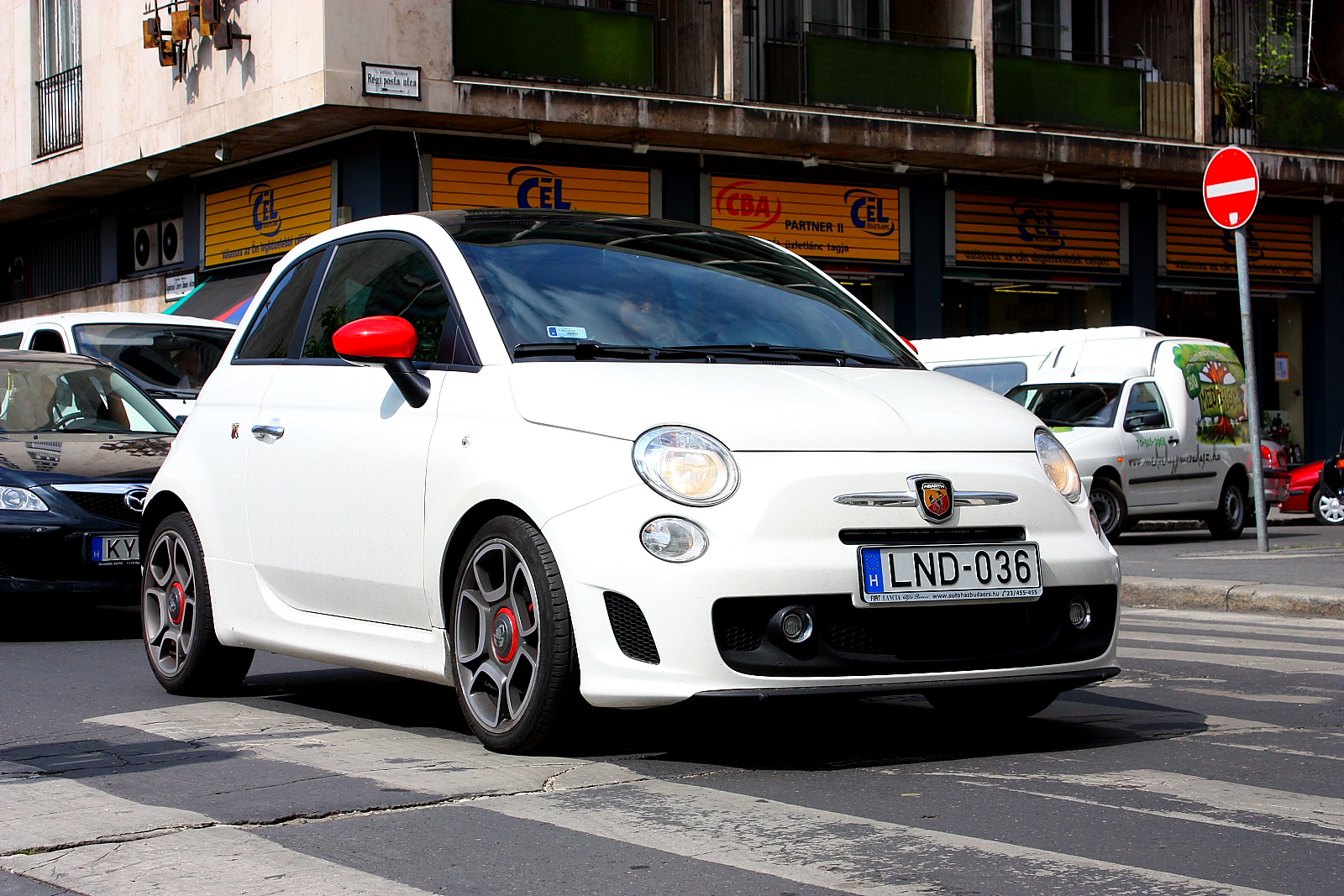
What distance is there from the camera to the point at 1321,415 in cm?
2853

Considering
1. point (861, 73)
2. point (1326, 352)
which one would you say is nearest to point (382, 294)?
point (861, 73)

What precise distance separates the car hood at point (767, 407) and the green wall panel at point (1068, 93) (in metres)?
20.0

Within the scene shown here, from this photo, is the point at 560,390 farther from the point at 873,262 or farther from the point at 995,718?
the point at 873,262

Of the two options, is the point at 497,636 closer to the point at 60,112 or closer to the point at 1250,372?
the point at 1250,372

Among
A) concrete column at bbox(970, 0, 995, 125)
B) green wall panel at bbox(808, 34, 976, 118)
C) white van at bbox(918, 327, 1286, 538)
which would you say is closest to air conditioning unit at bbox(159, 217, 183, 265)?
green wall panel at bbox(808, 34, 976, 118)

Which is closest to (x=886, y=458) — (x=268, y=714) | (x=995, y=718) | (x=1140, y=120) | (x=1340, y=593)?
(x=995, y=718)

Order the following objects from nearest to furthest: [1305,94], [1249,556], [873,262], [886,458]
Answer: [886,458] < [1249,556] < [873,262] < [1305,94]

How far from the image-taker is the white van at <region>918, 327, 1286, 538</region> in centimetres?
1728

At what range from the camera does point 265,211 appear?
23.2 m

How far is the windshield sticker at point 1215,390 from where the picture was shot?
18.1m

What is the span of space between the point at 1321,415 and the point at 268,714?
84.3 feet

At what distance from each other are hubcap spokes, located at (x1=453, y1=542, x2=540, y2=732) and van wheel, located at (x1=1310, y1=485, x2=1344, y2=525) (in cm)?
1751

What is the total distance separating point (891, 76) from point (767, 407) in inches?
767

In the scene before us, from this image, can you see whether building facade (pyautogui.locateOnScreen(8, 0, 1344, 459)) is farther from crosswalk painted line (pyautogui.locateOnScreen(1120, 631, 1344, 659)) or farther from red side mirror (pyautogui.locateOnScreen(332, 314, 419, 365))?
red side mirror (pyautogui.locateOnScreen(332, 314, 419, 365))
